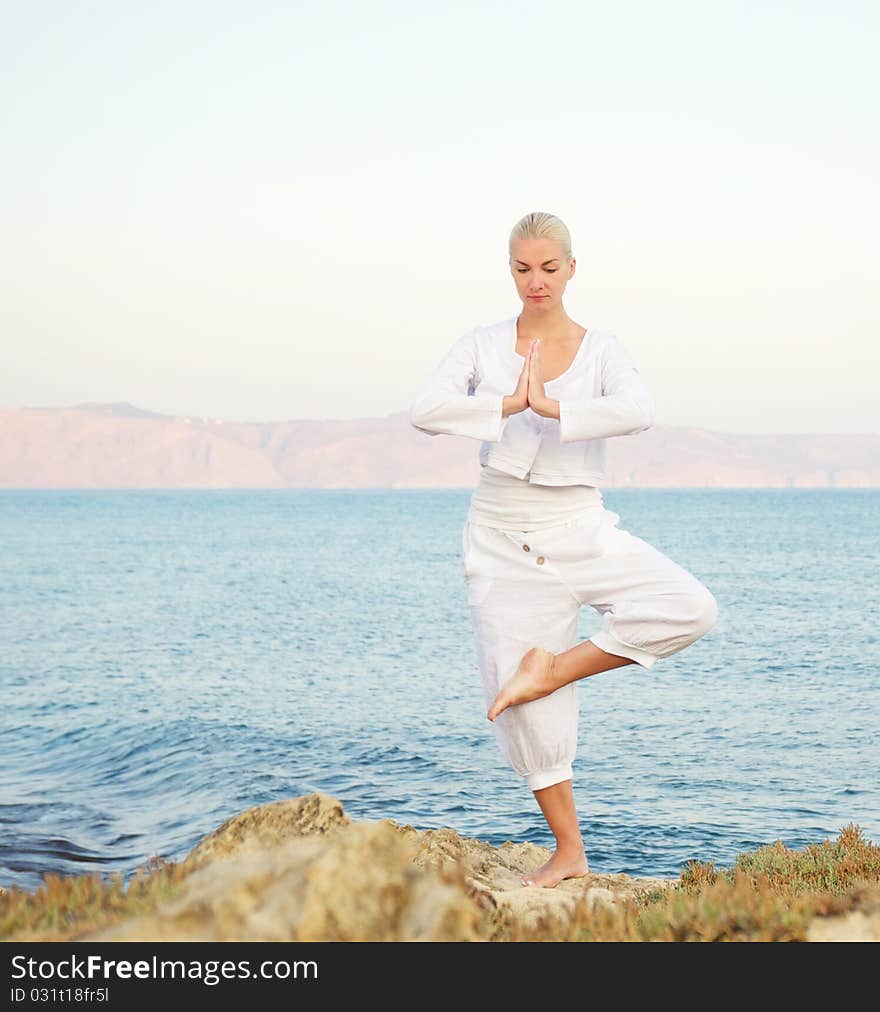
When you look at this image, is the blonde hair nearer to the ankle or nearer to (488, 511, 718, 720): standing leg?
(488, 511, 718, 720): standing leg

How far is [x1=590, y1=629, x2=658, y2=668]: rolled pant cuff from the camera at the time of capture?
560cm

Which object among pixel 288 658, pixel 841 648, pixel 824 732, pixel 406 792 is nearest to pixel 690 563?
pixel 841 648

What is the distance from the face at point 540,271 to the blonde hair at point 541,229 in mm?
25

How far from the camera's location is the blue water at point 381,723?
1468 cm

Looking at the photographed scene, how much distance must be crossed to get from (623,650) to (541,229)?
214 centimetres

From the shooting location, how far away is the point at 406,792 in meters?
16.5

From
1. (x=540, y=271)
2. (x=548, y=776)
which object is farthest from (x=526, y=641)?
(x=540, y=271)

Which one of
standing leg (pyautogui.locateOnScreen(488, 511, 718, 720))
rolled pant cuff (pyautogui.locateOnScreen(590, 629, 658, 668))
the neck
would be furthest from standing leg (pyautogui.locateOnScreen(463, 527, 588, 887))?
the neck

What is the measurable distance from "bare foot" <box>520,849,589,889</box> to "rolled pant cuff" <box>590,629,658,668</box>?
1321 millimetres

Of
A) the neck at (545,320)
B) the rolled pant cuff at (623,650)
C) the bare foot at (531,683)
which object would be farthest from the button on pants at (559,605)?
the neck at (545,320)

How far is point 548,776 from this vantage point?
6137mm

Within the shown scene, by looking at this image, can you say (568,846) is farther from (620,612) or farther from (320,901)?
(320,901)

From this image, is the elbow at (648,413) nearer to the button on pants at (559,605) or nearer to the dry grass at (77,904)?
the button on pants at (559,605)
